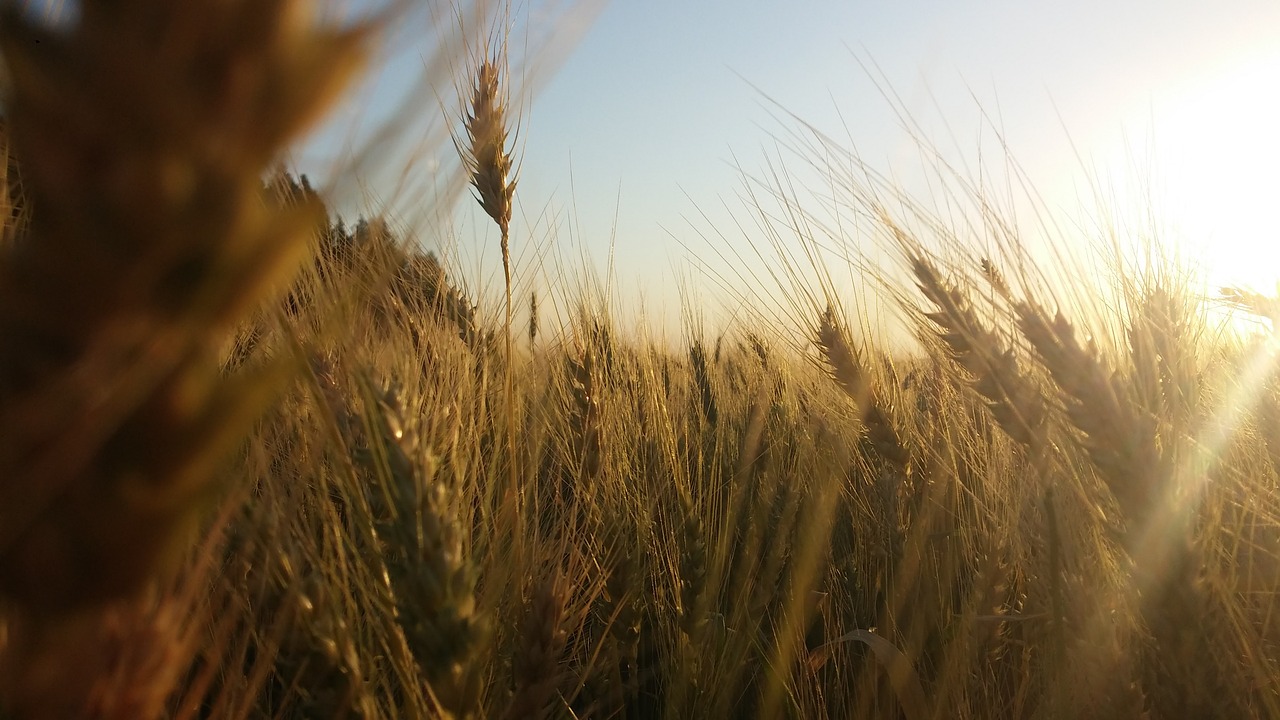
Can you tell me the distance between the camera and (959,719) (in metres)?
1.12

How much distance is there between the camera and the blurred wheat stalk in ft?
1.03

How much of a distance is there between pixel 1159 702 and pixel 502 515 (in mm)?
968

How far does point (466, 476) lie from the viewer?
130cm

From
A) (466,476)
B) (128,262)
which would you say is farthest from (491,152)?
(128,262)

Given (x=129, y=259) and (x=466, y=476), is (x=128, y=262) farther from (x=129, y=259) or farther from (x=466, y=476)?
(x=466, y=476)

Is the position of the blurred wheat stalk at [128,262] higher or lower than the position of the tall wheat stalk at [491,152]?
lower

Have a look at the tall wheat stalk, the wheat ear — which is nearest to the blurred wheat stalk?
the wheat ear

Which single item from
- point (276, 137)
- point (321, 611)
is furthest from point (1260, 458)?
point (276, 137)

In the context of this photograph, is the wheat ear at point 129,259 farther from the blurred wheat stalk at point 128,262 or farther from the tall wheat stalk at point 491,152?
the tall wheat stalk at point 491,152

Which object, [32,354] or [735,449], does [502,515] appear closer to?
[32,354]

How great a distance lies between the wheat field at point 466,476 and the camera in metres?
0.33

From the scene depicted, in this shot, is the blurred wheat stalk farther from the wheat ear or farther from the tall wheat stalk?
the tall wheat stalk

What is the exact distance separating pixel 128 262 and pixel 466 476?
1016 mm

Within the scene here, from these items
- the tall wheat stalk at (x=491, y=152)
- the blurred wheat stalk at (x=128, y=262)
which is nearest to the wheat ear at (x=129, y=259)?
the blurred wheat stalk at (x=128, y=262)
